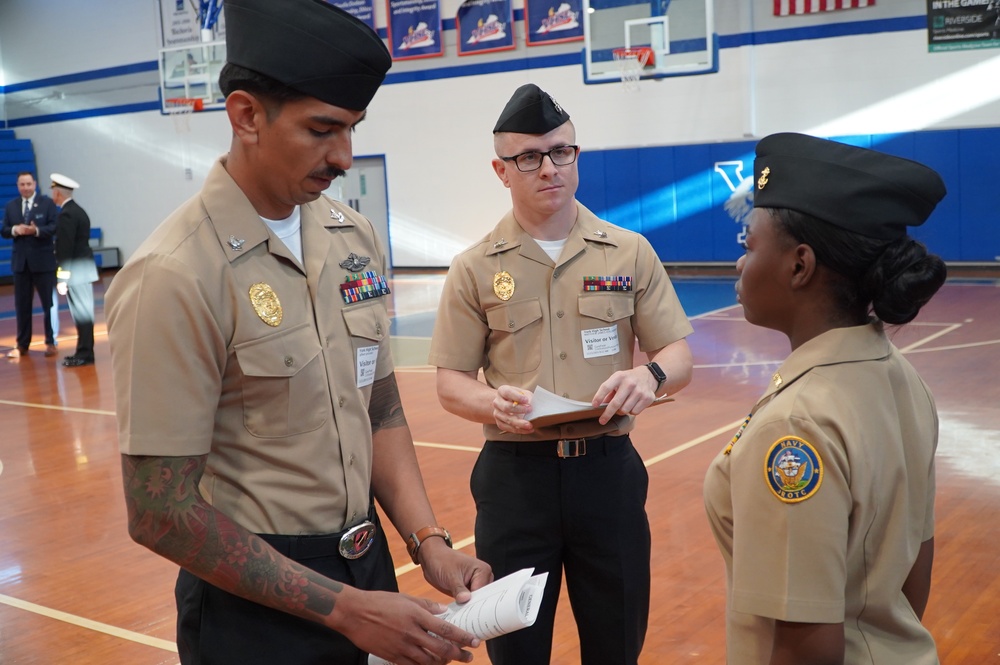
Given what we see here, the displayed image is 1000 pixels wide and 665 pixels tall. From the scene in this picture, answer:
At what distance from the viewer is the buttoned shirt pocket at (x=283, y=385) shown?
5.55 feet

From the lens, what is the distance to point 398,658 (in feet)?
5.52

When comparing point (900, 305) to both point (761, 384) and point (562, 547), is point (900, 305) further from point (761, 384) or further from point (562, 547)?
point (761, 384)

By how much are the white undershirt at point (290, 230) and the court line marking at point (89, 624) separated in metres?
2.69

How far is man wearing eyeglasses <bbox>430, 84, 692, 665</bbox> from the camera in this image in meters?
2.81

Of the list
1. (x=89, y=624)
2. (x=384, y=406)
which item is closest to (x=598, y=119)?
(x=89, y=624)

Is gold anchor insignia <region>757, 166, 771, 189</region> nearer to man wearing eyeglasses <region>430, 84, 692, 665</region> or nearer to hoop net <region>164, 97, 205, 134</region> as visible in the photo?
man wearing eyeglasses <region>430, 84, 692, 665</region>

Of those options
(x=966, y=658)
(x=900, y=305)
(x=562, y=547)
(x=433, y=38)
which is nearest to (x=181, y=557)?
(x=900, y=305)

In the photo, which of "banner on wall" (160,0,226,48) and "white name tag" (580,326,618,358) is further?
"banner on wall" (160,0,226,48)

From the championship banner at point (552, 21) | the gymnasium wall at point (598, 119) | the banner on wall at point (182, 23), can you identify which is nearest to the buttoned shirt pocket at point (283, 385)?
the gymnasium wall at point (598, 119)

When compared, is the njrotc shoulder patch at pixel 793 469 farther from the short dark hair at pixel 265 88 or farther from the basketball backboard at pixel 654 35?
the basketball backboard at pixel 654 35

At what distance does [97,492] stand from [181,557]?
16.8 feet

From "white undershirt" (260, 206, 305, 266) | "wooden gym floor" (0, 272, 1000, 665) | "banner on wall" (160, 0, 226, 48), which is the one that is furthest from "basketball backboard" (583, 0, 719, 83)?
"white undershirt" (260, 206, 305, 266)

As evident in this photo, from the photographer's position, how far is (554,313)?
9.74 feet

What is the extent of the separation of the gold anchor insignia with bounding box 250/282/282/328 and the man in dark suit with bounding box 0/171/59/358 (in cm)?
1049
